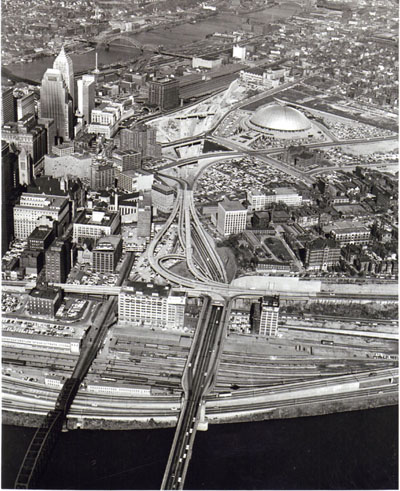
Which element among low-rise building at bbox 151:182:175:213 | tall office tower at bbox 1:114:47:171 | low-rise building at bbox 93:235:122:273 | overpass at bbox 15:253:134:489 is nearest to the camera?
overpass at bbox 15:253:134:489

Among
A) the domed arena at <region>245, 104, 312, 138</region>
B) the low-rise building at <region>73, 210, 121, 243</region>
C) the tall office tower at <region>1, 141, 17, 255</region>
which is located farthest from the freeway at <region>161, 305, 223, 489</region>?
the domed arena at <region>245, 104, 312, 138</region>

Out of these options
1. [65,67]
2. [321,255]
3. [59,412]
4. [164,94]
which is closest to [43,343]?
[59,412]

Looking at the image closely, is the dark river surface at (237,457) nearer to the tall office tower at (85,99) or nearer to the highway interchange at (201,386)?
the highway interchange at (201,386)

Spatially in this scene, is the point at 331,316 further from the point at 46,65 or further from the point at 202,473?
the point at 46,65

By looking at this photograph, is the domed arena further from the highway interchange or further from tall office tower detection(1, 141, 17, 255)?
the highway interchange

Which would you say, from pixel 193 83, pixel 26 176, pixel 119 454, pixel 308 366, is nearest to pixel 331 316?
pixel 308 366

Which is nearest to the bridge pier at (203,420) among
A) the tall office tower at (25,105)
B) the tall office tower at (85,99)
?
the tall office tower at (25,105)
